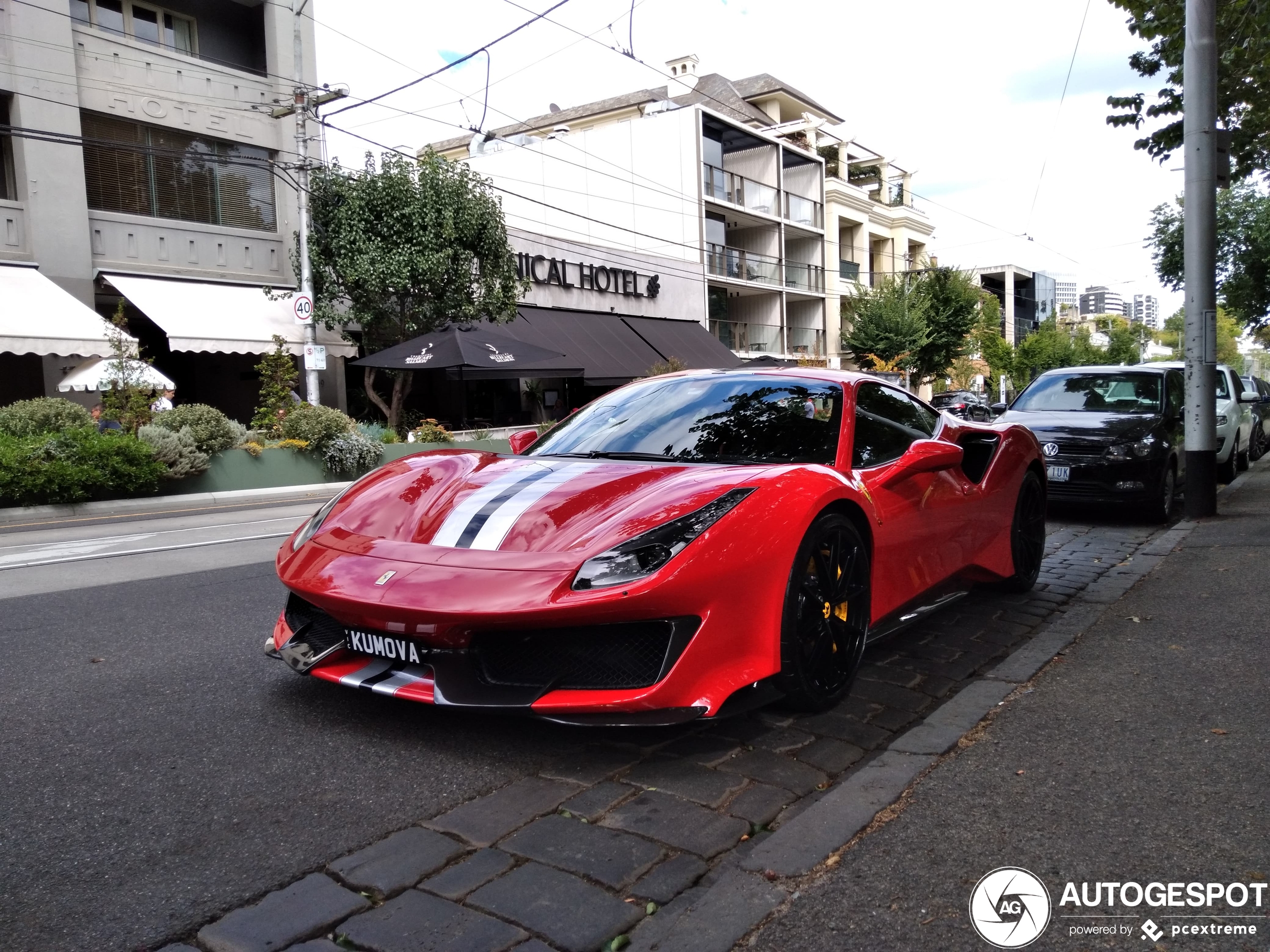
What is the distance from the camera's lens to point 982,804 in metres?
2.82

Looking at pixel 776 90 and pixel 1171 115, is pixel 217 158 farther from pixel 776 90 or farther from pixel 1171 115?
pixel 776 90

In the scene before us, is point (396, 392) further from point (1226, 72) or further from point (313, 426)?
point (1226, 72)

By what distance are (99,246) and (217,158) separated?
2861mm

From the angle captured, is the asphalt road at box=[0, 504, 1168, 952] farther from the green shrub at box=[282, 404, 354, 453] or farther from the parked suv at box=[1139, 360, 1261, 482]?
the green shrub at box=[282, 404, 354, 453]

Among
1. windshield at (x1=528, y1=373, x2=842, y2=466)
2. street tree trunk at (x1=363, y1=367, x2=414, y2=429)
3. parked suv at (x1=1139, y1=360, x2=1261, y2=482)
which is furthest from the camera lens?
street tree trunk at (x1=363, y1=367, x2=414, y2=429)

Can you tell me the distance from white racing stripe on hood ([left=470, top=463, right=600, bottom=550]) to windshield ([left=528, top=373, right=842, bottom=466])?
1.41 ft

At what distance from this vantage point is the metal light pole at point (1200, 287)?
8703 mm

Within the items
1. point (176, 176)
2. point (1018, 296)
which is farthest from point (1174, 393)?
point (1018, 296)

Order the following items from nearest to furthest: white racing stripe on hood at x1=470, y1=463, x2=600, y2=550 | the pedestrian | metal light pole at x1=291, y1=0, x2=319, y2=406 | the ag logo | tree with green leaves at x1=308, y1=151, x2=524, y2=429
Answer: the ag logo < white racing stripe on hood at x1=470, y1=463, x2=600, y2=550 < the pedestrian < metal light pole at x1=291, y1=0, x2=319, y2=406 < tree with green leaves at x1=308, y1=151, x2=524, y2=429

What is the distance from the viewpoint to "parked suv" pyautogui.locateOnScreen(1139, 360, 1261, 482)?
40.0 feet

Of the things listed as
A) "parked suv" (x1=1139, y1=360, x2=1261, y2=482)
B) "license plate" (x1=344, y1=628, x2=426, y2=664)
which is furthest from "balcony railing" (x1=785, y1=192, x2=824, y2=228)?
"license plate" (x1=344, y1=628, x2=426, y2=664)

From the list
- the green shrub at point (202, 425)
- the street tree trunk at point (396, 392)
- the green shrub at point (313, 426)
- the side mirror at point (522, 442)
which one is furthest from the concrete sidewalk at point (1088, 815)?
the street tree trunk at point (396, 392)

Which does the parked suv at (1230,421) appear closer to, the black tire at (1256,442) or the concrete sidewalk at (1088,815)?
the black tire at (1256,442)

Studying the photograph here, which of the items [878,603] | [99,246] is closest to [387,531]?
[878,603]
